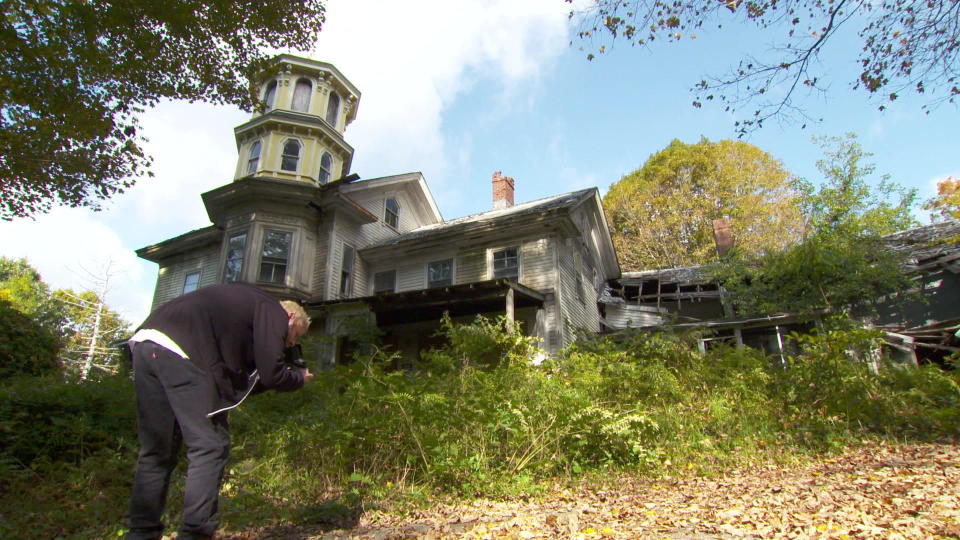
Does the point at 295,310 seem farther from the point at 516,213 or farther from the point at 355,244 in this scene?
the point at 355,244

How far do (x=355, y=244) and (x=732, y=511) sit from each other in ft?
49.1

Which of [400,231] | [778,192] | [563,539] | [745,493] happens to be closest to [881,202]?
[778,192]

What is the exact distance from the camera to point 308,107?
739 inches

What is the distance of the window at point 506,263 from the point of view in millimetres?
14719

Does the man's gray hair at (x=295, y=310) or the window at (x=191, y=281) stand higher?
the window at (x=191, y=281)

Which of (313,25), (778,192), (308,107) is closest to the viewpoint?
(313,25)

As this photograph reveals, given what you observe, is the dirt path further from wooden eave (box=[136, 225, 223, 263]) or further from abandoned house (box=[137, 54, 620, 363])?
wooden eave (box=[136, 225, 223, 263])

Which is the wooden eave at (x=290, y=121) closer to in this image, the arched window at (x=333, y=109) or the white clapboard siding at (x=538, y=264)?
the arched window at (x=333, y=109)

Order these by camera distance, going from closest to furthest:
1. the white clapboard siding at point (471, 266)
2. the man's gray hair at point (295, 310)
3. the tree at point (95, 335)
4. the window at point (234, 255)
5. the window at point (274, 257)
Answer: the man's gray hair at point (295, 310)
the white clapboard siding at point (471, 266)
the window at point (274, 257)
the window at point (234, 255)
the tree at point (95, 335)

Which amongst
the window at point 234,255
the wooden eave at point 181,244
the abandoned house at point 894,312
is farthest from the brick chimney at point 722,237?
the wooden eave at point 181,244

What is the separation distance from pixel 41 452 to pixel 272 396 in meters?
3.13

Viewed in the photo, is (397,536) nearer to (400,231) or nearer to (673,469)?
(673,469)

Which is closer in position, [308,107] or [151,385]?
[151,385]

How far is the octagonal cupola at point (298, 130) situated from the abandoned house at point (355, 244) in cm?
4
